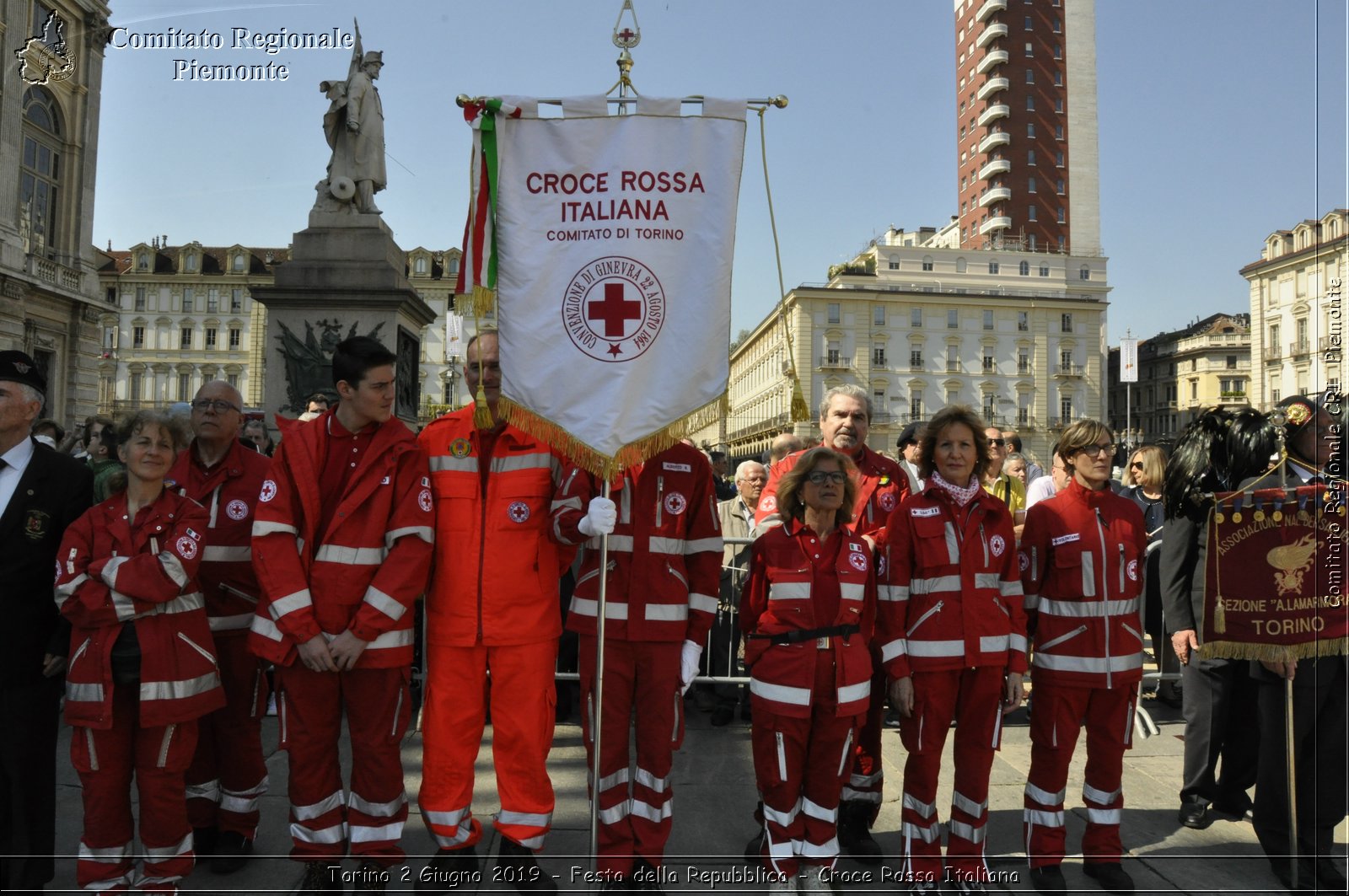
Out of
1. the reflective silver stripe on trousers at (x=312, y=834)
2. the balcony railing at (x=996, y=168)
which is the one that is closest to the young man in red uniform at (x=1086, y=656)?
the reflective silver stripe on trousers at (x=312, y=834)

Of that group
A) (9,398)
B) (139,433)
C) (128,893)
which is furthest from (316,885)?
Result: (9,398)

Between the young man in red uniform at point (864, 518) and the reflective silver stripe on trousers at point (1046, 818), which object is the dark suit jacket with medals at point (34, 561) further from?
the reflective silver stripe on trousers at point (1046, 818)

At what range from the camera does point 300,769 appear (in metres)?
3.53

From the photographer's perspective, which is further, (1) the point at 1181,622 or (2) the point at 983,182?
(2) the point at 983,182

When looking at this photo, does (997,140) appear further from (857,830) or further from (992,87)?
(857,830)

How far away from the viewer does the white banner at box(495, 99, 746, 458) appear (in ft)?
12.6

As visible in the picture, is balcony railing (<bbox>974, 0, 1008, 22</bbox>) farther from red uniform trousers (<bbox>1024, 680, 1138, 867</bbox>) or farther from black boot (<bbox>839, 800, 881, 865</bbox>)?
black boot (<bbox>839, 800, 881, 865</bbox>)

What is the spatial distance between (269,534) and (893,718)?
4.99 meters

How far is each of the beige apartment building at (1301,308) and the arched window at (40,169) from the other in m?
35.6

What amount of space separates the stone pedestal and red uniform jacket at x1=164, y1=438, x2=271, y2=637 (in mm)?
4772

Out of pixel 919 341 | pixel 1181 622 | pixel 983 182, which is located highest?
pixel 983 182

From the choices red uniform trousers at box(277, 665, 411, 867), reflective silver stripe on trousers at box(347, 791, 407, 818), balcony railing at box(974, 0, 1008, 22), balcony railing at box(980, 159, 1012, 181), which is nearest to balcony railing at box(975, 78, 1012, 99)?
balcony railing at box(974, 0, 1008, 22)

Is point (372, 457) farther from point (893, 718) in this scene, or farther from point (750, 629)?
point (893, 718)

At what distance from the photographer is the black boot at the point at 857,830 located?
4.17 m
